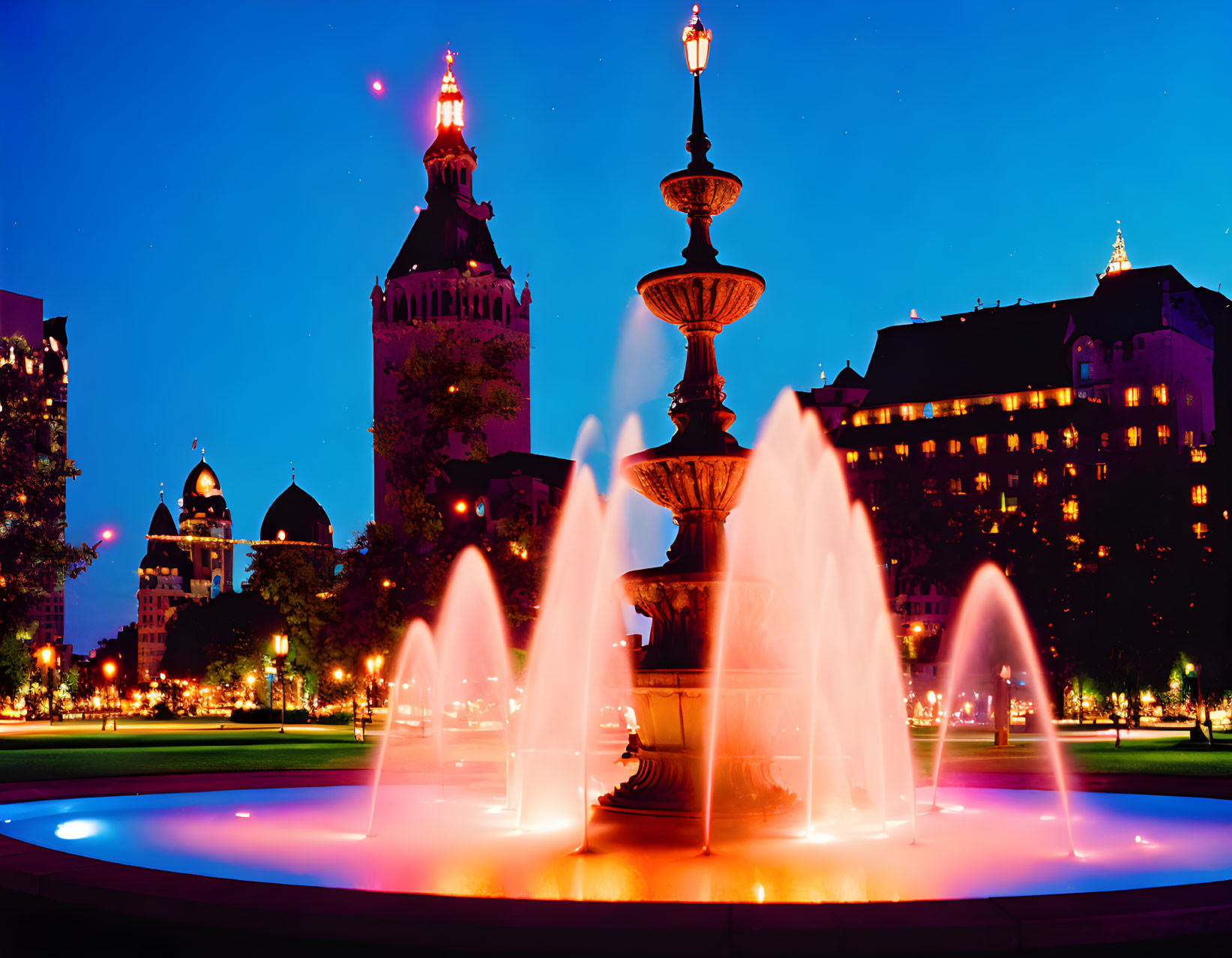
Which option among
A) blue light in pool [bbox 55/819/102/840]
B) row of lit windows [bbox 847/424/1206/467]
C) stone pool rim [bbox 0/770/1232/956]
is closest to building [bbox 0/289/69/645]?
blue light in pool [bbox 55/819/102/840]

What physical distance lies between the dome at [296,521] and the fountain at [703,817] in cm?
13550

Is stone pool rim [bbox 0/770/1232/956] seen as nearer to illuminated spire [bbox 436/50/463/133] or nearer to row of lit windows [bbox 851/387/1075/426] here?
row of lit windows [bbox 851/387/1075/426]

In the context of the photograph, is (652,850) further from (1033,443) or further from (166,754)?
(1033,443)

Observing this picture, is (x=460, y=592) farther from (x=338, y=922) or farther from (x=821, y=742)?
(x=338, y=922)

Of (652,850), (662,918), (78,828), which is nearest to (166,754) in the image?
(78,828)

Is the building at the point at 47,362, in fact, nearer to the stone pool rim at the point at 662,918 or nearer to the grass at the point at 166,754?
the grass at the point at 166,754

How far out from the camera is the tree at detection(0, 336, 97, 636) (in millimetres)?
42750

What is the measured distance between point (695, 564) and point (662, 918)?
27.0 feet

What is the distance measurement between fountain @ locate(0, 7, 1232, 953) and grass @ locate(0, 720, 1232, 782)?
4.56 metres

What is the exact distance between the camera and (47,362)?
14200 cm

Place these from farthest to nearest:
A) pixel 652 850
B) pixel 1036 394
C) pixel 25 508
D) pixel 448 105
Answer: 1. pixel 448 105
2. pixel 1036 394
3. pixel 25 508
4. pixel 652 850

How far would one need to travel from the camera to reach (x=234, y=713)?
64.9 meters

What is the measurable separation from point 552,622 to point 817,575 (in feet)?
35.7

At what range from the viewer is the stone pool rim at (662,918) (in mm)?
7078
